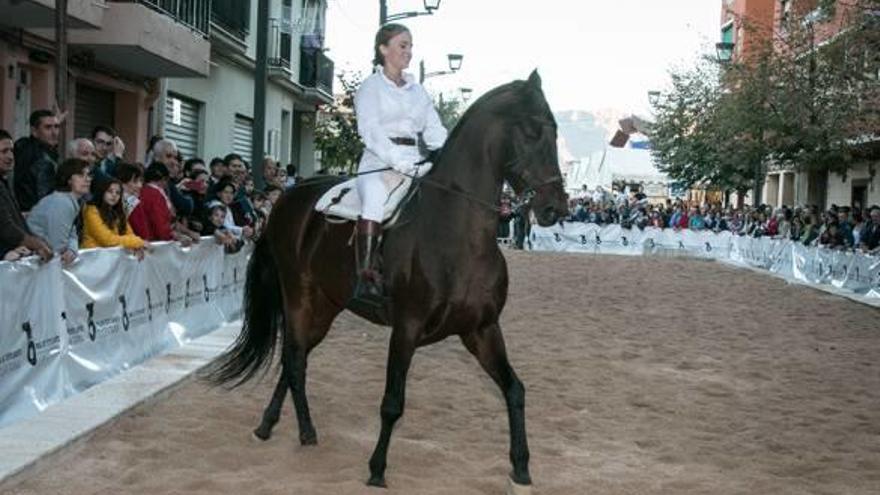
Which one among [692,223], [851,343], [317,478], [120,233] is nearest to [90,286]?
[120,233]

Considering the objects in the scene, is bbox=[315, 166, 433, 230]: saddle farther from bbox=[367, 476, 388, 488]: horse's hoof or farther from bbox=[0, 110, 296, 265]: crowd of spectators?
bbox=[0, 110, 296, 265]: crowd of spectators

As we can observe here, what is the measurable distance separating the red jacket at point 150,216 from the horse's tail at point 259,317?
2953 mm

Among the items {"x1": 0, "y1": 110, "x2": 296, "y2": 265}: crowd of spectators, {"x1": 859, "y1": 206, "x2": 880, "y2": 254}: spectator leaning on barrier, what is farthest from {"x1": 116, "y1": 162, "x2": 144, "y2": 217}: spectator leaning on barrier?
{"x1": 859, "y1": 206, "x2": 880, "y2": 254}: spectator leaning on barrier

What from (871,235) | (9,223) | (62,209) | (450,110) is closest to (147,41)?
(62,209)

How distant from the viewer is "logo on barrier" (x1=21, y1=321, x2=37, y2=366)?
6.59m

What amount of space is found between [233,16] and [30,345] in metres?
18.4

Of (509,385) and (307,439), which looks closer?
(509,385)

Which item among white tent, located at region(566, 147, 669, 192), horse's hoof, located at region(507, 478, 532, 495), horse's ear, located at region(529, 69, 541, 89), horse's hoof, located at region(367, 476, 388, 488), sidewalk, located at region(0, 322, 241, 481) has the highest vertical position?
white tent, located at region(566, 147, 669, 192)

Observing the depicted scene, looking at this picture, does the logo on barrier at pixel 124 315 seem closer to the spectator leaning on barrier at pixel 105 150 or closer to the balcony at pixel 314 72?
the spectator leaning on barrier at pixel 105 150

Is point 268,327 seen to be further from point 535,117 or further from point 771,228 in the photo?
point 771,228

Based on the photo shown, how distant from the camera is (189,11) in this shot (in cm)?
1952

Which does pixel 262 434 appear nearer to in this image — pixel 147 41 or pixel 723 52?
pixel 147 41

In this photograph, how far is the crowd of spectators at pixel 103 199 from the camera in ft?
24.2

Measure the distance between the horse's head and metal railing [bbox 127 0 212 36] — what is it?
12571mm
